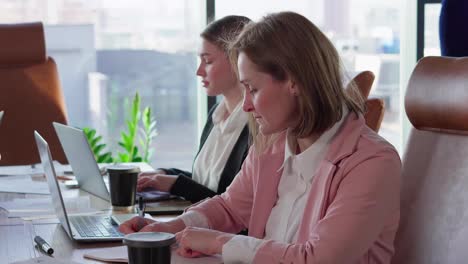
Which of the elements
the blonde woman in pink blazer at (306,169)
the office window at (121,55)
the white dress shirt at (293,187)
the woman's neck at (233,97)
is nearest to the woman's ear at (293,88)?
the blonde woman in pink blazer at (306,169)

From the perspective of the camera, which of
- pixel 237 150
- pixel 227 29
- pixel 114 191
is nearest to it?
pixel 114 191

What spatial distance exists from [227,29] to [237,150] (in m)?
0.45

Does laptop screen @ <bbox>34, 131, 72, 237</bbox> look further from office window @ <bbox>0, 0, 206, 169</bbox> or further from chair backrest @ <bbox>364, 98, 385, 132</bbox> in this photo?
office window @ <bbox>0, 0, 206, 169</bbox>

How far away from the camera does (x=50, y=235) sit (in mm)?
1870

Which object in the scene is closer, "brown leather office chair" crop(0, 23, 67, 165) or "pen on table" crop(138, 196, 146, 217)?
"pen on table" crop(138, 196, 146, 217)

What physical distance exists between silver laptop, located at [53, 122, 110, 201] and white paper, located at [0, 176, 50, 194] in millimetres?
120

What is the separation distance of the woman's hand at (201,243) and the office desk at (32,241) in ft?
0.62

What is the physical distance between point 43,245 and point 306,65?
2.22 feet

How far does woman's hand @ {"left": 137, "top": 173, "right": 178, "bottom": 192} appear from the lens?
2.40 m

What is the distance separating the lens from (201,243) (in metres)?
1.60

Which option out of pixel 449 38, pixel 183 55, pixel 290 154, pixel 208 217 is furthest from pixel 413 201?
pixel 183 55

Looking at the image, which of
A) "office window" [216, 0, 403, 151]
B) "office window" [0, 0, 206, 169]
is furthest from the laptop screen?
"office window" [216, 0, 403, 151]

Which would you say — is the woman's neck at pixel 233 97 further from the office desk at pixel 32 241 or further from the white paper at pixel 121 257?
the white paper at pixel 121 257

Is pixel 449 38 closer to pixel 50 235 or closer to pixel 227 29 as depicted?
pixel 227 29
